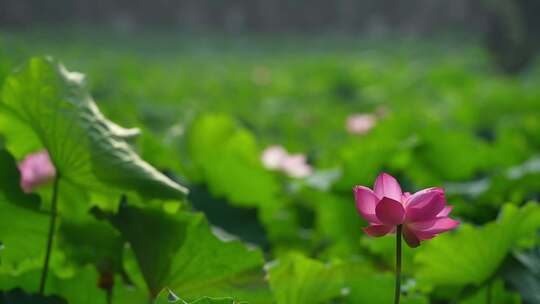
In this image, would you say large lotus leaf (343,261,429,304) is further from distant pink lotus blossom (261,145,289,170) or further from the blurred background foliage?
distant pink lotus blossom (261,145,289,170)

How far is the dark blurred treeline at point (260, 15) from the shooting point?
65.7ft

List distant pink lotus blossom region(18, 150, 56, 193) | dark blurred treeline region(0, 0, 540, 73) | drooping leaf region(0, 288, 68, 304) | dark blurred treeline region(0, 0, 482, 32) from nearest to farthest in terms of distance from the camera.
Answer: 1. drooping leaf region(0, 288, 68, 304)
2. distant pink lotus blossom region(18, 150, 56, 193)
3. dark blurred treeline region(0, 0, 540, 73)
4. dark blurred treeline region(0, 0, 482, 32)

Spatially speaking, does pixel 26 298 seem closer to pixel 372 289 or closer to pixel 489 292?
pixel 372 289

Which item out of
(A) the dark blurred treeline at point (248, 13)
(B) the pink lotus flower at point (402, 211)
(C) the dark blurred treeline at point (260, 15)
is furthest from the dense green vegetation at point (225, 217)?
(A) the dark blurred treeline at point (248, 13)

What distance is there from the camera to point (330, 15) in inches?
857

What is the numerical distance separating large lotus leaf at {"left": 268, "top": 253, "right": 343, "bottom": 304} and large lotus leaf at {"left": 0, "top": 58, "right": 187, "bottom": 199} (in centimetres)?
13

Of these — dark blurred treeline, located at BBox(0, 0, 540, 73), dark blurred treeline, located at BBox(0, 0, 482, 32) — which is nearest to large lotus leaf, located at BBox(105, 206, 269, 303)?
dark blurred treeline, located at BBox(0, 0, 540, 73)

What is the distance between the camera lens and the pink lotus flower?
67cm

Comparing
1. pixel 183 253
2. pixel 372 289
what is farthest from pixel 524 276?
pixel 183 253

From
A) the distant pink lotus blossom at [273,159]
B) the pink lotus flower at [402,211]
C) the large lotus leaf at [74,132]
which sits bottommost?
the distant pink lotus blossom at [273,159]

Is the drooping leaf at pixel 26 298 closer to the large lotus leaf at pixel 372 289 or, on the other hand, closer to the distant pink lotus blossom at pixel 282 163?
the large lotus leaf at pixel 372 289

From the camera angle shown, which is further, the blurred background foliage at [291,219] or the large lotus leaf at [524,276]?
the large lotus leaf at [524,276]

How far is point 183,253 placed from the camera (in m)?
0.88

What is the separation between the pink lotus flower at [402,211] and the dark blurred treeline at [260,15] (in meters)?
18.3
